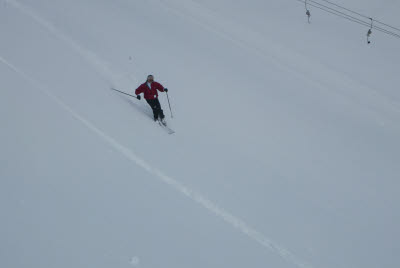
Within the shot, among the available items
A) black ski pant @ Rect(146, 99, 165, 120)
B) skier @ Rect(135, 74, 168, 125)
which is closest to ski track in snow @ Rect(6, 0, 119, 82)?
skier @ Rect(135, 74, 168, 125)

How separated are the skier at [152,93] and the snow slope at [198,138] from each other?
0.36 m

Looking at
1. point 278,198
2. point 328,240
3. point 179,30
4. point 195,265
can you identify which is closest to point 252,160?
point 278,198

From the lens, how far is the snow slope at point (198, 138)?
233 inches

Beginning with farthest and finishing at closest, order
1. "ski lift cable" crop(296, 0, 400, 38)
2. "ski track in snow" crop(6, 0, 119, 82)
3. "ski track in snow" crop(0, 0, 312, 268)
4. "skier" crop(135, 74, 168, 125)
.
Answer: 1. "ski lift cable" crop(296, 0, 400, 38)
2. "ski track in snow" crop(6, 0, 119, 82)
3. "skier" crop(135, 74, 168, 125)
4. "ski track in snow" crop(0, 0, 312, 268)

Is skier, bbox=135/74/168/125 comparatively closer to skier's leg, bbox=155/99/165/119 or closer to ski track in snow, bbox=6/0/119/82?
skier's leg, bbox=155/99/165/119

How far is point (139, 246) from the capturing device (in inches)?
225

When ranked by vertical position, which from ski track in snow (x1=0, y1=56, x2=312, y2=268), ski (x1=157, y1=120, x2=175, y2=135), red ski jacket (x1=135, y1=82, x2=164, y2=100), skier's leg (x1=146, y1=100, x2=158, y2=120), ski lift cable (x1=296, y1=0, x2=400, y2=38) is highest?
ski lift cable (x1=296, y1=0, x2=400, y2=38)

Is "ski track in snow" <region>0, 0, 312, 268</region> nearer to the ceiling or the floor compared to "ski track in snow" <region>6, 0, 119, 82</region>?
nearer to the floor

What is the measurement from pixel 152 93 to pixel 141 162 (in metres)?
1.78

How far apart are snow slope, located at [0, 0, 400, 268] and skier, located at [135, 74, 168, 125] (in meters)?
0.36

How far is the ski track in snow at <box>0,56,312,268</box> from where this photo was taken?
6.01 meters

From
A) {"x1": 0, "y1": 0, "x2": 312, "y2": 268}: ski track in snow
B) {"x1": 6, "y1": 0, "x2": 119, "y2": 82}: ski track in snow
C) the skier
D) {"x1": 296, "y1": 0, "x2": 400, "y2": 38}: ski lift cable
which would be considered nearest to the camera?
{"x1": 0, "y1": 0, "x2": 312, "y2": 268}: ski track in snow

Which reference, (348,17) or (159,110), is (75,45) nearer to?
(159,110)

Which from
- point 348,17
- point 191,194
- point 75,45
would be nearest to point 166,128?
point 191,194
